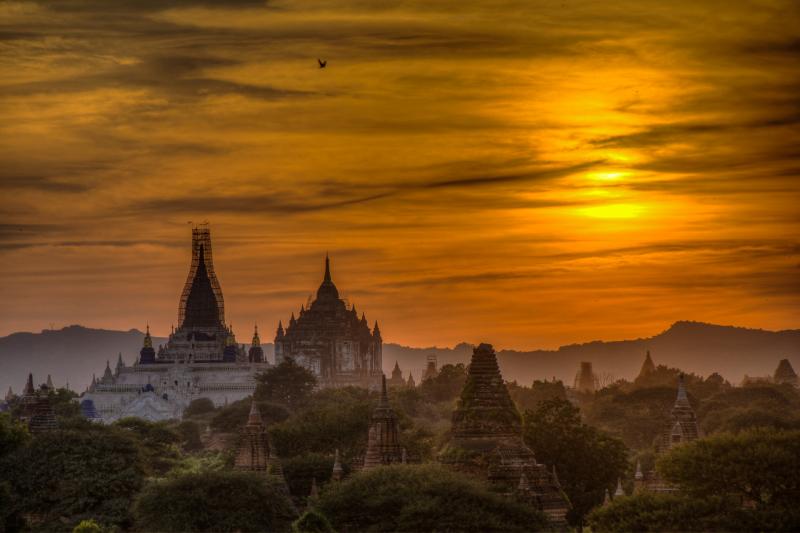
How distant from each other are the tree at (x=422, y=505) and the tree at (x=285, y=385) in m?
122

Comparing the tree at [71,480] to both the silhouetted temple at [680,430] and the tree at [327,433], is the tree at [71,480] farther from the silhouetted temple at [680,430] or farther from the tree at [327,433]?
the silhouetted temple at [680,430]

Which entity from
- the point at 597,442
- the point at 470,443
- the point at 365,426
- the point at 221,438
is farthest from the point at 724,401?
the point at 470,443

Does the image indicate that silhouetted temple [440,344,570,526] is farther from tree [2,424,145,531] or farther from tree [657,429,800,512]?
tree [2,424,145,531]

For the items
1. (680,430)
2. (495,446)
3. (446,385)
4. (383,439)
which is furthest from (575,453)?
(446,385)

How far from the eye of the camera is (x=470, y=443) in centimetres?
6388

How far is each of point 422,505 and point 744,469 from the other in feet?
33.9

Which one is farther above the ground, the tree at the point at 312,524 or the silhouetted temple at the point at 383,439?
the silhouetted temple at the point at 383,439

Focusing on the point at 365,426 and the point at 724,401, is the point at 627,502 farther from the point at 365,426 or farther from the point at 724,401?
the point at 724,401

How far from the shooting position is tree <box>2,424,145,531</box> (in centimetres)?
7556

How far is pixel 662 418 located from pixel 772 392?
19664 millimetres

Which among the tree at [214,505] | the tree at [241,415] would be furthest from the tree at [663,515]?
the tree at [241,415]

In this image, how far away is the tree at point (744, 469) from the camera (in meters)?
62.9

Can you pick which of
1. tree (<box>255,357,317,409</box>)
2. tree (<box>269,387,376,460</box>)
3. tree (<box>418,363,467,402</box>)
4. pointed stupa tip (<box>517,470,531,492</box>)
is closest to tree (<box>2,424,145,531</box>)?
tree (<box>269,387,376,460</box>)

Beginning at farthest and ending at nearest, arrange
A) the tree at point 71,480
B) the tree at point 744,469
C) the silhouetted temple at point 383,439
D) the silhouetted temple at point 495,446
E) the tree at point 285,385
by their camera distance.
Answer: the tree at point 285,385, the tree at point 71,480, the silhouetted temple at point 383,439, the tree at point 744,469, the silhouetted temple at point 495,446
